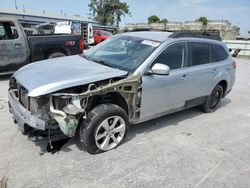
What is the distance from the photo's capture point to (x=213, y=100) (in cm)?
583

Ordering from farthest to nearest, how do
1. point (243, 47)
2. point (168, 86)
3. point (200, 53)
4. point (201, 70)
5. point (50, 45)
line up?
point (243, 47), point (50, 45), point (200, 53), point (201, 70), point (168, 86)

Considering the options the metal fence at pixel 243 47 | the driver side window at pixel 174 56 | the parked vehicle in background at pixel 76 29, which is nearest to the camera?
the driver side window at pixel 174 56

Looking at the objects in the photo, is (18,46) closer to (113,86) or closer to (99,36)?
(113,86)

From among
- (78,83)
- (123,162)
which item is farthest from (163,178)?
(78,83)

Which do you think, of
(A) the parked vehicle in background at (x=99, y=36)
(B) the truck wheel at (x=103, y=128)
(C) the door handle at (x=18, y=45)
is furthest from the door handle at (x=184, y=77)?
(A) the parked vehicle in background at (x=99, y=36)

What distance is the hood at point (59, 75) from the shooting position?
10.6 ft

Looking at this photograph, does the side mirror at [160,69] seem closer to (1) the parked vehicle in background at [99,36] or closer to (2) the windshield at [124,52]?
(2) the windshield at [124,52]

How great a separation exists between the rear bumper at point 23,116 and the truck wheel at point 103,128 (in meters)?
0.57

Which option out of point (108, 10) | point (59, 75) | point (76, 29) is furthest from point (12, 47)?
point (108, 10)

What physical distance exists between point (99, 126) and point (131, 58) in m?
1.29

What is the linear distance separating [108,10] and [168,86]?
59.5 m

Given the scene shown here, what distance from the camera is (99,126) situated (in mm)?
3564

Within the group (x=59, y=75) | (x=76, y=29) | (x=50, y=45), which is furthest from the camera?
(x=76, y=29)

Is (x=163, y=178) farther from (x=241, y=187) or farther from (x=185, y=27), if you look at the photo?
(x=185, y=27)
